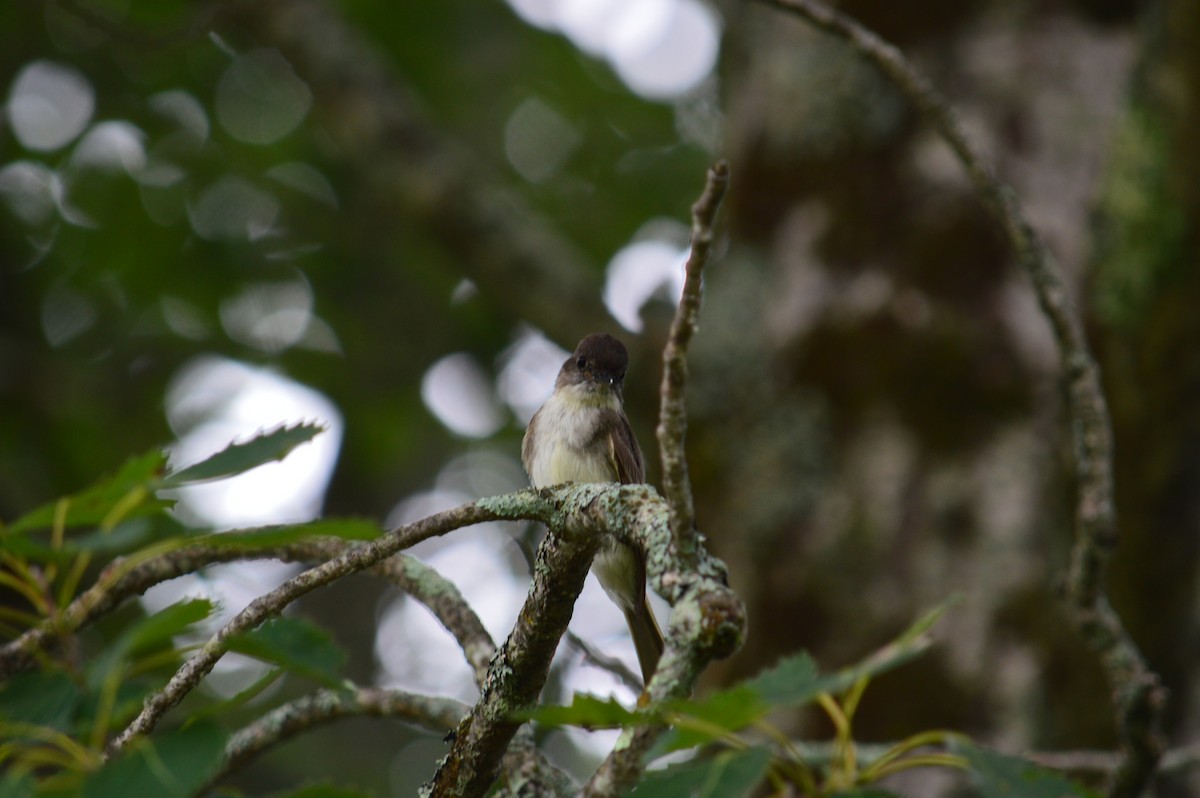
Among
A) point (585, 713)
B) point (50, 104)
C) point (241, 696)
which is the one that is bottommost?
point (585, 713)

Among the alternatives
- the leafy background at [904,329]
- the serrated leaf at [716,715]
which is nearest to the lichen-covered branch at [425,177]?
the leafy background at [904,329]

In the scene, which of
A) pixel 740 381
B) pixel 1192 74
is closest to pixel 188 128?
pixel 740 381

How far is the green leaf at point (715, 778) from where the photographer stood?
120cm

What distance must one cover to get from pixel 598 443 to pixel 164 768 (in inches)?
114

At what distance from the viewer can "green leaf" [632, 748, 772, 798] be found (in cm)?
120

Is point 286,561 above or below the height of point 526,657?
above

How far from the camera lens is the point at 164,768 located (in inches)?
49.9

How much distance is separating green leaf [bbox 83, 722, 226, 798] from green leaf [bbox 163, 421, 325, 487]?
458mm

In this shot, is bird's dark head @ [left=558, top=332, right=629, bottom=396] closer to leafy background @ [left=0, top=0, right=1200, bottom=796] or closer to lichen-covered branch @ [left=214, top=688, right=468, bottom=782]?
leafy background @ [left=0, top=0, right=1200, bottom=796]

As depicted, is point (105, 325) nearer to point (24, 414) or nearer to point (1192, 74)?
point (24, 414)

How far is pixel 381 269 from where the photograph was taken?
7613 millimetres

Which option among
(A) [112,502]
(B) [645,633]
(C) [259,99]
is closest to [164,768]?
(A) [112,502]

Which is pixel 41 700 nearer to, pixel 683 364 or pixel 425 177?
pixel 683 364

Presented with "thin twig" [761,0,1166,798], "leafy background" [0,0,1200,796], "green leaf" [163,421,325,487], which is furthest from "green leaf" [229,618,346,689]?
"leafy background" [0,0,1200,796]
